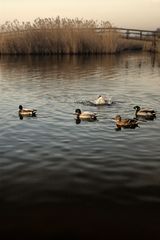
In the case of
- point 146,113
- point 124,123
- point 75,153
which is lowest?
point 75,153

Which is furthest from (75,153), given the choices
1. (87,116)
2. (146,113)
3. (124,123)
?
(146,113)

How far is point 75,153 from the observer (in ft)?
44.5

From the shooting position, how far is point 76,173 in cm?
1178

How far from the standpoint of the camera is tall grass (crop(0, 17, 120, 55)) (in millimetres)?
58625

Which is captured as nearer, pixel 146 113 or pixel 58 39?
pixel 146 113

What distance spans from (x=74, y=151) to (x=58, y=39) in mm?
47355

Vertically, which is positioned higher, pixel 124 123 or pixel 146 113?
pixel 146 113

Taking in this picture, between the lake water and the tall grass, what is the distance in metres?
33.2

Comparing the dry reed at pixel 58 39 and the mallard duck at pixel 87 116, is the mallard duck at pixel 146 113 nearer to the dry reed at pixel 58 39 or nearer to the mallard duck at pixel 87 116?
the mallard duck at pixel 87 116

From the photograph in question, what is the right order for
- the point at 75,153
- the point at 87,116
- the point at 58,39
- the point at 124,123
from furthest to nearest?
the point at 58,39 < the point at 87,116 < the point at 124,123 < the point at 75,153

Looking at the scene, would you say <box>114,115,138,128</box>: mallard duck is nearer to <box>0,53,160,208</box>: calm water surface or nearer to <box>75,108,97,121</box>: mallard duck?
<box>0,53,160,208</box>: calm water surface

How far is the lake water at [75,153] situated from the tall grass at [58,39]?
33.2 metres

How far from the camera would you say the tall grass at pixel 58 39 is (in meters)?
58.6

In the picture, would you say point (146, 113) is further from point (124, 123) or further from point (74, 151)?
point (74, 151)
